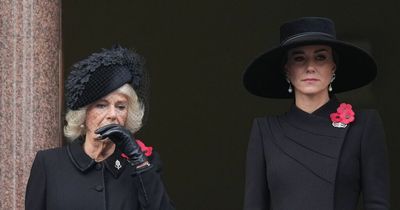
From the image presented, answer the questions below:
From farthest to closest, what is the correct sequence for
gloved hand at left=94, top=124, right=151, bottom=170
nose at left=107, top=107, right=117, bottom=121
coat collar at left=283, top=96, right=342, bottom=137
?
coat collar at left=283, top=96, right=342, bottom=137, nose at left=107, top=107, right=117, bottom=121, gloved hand at left=94, top=124, right=151, bottom=170

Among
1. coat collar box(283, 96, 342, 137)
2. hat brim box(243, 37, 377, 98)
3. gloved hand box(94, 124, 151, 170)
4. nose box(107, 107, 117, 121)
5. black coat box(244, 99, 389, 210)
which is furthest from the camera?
hat brim box(243, 37, 377, 98)

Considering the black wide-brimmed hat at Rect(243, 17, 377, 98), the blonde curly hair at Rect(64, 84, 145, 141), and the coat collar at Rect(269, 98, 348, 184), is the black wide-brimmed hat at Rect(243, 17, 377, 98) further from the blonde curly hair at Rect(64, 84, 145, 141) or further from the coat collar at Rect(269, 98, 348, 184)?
the blonde curly hair at Rect(64, 84, 145, 141)

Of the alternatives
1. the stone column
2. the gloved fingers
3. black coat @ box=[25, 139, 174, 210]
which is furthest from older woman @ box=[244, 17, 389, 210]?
the stone column

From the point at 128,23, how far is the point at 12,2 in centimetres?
508

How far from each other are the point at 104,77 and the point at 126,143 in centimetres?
38

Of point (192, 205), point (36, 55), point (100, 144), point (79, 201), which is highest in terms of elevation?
Answer: point (36, 55)

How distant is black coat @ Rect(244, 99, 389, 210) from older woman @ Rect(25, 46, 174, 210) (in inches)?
20.7

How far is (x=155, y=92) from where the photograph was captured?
1127 centimetres

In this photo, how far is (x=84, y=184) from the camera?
13.8ft

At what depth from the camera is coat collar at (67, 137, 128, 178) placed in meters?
4.21

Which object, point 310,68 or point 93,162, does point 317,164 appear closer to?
point 310,68

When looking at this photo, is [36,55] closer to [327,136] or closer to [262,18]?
[327,136]

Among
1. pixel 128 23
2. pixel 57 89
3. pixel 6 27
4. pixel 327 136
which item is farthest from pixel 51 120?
pixel 128 23

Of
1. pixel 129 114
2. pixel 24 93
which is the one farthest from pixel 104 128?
pixel 24 93
